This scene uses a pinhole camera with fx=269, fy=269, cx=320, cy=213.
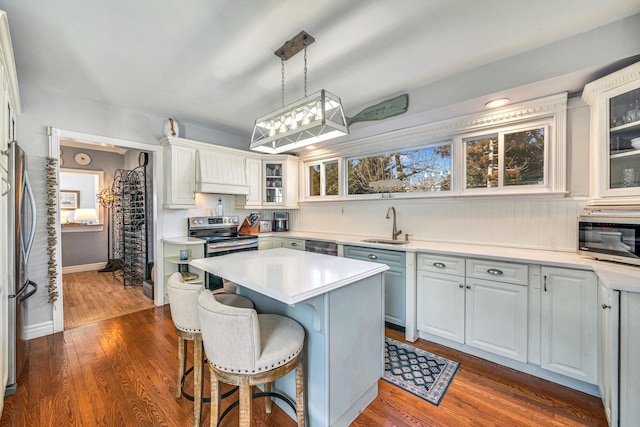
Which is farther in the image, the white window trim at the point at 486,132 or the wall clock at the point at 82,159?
the wall clock at the point at 82,159

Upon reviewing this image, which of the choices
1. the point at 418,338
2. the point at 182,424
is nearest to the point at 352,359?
the point at 182,424

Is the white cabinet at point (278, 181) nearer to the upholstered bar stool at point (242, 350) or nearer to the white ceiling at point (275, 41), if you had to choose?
the white ceiling at point (275, 41)

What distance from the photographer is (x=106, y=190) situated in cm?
561

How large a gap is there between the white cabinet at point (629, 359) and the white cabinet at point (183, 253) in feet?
12.2

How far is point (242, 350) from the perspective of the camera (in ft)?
4.07

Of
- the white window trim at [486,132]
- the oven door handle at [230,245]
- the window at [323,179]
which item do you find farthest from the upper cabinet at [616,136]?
the oven door handle at [230,245]

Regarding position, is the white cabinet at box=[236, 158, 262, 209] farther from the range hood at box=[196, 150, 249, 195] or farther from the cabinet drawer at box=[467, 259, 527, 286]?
the cabinet drawer at box=[467, 259, 527, 286]

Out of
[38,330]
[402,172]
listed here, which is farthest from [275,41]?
[38,330]

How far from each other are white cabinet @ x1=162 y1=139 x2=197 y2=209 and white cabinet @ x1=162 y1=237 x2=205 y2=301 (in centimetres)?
46

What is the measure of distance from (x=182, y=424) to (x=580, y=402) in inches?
103

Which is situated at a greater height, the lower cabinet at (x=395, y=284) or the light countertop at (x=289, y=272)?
the light countertop at (x=289, y=272)

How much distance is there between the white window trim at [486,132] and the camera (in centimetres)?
233

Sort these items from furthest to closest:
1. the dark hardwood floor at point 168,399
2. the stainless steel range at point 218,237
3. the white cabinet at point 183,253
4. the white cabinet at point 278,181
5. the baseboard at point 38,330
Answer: the white cabinet at point 278,181 → the stainless steel range at point 218,237 → the white cabinet at point 183,253 → the baseboard at point 38,330 → the dark hardwood floor at point 168,399

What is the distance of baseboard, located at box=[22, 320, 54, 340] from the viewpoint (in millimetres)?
2721
